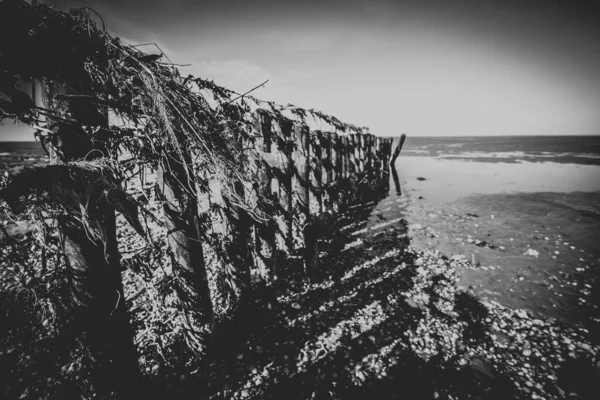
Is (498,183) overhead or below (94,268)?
below

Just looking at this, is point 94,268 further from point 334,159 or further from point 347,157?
point 347,157

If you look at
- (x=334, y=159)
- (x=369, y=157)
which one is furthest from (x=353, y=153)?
(x=369, y=157)

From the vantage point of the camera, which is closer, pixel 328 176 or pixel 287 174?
pixel 287 174

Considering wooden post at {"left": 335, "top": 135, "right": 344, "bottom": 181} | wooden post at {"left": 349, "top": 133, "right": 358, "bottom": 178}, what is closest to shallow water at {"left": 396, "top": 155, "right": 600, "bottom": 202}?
wooden post at {"left": 349, "top": 133, "right": 358, "bottom": 178}

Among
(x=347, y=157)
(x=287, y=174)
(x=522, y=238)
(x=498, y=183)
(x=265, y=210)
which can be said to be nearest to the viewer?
(x=265, y=210)

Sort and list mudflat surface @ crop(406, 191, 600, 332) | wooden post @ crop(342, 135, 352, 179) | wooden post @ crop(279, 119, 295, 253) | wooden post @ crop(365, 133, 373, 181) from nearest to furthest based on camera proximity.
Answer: wooden post @ crop(279, 119, 295, 253) < mudflat surface @ crop(406, 191, 600, 332) < wooden post @ crop(342, 135, 352, 179) < wooden post @ crop(365, 133, 373, 181)

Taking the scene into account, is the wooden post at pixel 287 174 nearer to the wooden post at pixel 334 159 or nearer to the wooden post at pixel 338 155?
the wooden post at pixel 334 159

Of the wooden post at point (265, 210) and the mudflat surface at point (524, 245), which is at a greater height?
the wooden post at point (265, 210)

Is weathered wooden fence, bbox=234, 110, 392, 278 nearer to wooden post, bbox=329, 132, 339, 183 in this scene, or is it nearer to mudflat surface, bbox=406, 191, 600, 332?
wooden post, bbox=329, 132, 339, 183

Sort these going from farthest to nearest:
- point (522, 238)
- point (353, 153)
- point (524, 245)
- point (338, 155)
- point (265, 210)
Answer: point (353, 153), point (338, 155), point (522, 238), point (524, 245), point (265, 210)

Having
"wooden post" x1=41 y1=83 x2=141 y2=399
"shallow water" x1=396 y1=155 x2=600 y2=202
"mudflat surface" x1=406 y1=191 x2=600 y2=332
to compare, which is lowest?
"mudflat surface" x1=406 y1=191 x2=600 y2=332

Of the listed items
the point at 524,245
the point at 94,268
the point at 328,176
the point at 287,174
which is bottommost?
the point at 524,245

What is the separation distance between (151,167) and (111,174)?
0.42 metres

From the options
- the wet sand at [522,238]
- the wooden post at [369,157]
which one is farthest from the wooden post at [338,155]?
the wooden post at [369,157]
